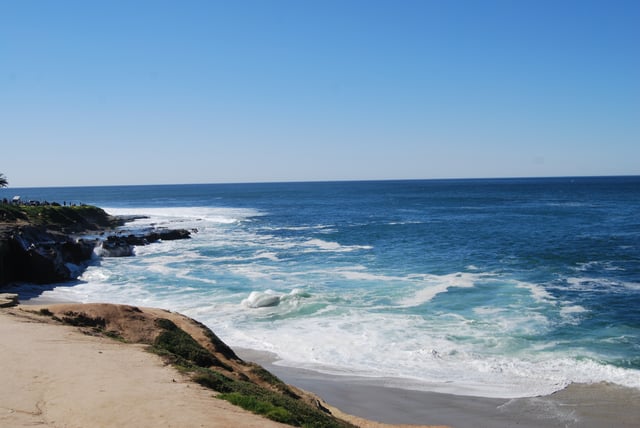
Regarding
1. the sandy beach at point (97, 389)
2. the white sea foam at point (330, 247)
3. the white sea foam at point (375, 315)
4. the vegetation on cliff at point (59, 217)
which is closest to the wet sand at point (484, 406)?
the white sea foam at point (375, 315)

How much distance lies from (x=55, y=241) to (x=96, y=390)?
41773mm

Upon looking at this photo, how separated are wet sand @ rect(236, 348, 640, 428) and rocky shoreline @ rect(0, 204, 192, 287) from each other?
85.1ft

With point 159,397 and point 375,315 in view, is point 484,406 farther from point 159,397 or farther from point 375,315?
point 375,315

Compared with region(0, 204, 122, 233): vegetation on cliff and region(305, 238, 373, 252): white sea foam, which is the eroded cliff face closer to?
region(0, 204, 122, 233): vegetation on cliff

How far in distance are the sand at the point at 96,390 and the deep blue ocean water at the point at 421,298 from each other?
8294 millimetres

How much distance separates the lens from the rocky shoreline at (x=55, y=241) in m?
36.1

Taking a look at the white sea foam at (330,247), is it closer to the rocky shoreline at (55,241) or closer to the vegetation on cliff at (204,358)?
the rocky shoreline at (55,241)

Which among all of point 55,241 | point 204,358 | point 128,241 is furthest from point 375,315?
point 128,241

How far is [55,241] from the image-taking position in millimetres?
48156

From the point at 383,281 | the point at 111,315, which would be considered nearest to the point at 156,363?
the point at 111,315

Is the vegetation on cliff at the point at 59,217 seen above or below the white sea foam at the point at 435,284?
above

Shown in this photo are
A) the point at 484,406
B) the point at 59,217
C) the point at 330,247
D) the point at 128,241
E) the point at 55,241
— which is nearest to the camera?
the point at 484,406

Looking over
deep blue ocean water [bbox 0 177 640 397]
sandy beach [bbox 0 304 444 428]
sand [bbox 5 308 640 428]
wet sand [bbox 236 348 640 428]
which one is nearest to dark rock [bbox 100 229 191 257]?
deep blue ocean water [bbox 0 177 640 397]

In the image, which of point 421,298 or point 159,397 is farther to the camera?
point 421,298
